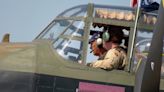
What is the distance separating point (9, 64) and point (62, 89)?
3.04 feet

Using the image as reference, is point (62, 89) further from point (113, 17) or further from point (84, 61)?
point (113, 17)

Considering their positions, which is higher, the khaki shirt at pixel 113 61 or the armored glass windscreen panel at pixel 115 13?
the armored glass windscreen panel at pixel 115 13

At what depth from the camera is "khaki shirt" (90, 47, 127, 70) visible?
820cm

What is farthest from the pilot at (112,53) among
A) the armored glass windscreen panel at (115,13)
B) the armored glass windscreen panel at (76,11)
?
the armored glass windscreen panel at (76,11)

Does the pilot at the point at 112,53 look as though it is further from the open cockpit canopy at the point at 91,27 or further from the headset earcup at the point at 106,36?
the open cockpit canopy at the point at 91,27

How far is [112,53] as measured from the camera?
8.41 meters

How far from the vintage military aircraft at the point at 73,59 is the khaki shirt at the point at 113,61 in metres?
0.10

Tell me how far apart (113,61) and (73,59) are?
0.63 m

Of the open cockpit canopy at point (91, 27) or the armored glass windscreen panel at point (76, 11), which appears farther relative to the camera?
the armored glass windscreen panel at point (76, 11)

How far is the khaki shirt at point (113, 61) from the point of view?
820 centimetres

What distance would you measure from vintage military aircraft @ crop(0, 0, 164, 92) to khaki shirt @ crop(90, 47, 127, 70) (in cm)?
10

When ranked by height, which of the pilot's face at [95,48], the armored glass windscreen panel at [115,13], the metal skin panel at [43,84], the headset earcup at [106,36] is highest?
the armored glass windscreen panel at [115,13]

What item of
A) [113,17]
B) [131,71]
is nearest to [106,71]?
[131,71]

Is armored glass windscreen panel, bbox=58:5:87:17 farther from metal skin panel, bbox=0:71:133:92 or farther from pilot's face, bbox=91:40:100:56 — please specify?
metal skin panel, bbox=0:71:133:92
